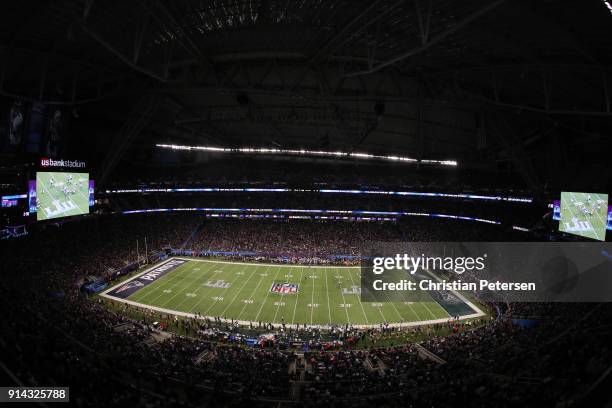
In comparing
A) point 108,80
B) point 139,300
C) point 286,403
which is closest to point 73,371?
point 286,403

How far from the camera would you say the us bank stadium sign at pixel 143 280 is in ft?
102

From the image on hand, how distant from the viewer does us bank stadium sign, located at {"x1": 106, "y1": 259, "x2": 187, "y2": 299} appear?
31.1 metres

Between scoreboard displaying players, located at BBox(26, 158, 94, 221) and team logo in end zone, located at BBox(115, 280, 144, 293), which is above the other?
scoreboard displaying players, located at BBox(26, 158, 94, 221)

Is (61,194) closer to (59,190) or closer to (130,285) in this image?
(59,190)

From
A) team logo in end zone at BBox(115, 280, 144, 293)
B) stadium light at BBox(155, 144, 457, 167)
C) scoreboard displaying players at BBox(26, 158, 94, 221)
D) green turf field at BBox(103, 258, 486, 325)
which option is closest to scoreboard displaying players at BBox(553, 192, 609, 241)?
green turf field at BBox(103, 258, 486, 325)

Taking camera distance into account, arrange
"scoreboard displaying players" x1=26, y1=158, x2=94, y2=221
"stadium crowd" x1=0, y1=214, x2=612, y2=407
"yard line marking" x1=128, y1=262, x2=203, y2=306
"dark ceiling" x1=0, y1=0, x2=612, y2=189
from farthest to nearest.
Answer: "yard line marking" x1=128, y1=262, x2=203, y2=306 → "scoreboard displaying players" x1=26, y1=158, x2=94, y2=221 → "dark ceiling" x1=0, y1=0, x2=612, y2=189 → "stadium crowd" x1=0, y1=214, x2=612, y2=407

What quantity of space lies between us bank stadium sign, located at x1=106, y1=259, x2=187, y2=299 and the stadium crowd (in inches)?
124

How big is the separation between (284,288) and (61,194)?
69.0ft

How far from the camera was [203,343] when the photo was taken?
21000mm

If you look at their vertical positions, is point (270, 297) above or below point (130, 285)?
above

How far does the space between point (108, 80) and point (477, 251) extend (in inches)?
1549

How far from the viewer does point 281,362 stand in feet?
56.2

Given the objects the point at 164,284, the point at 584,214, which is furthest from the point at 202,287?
the point at 584,214

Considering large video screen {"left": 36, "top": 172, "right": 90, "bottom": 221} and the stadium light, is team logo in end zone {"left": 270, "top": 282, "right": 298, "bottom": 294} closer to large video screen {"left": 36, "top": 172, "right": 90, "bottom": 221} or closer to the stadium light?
the stadium light
